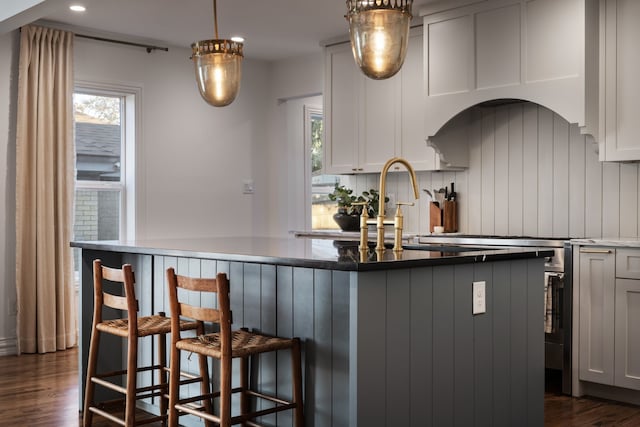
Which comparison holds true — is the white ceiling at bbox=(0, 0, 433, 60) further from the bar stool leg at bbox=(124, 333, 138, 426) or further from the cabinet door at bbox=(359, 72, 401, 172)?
the bar stool leg at bbox=(124, 333, 138, 426)

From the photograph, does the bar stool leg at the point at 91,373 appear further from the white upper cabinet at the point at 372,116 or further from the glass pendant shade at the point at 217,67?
the white upper cabinet at the point at 372,116

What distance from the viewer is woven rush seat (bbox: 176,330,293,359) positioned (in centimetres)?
285

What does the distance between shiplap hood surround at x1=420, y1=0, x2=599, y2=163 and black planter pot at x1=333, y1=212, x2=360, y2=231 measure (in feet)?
3.42

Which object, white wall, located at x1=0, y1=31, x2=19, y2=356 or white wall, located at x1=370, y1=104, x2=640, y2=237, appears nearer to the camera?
white wall, located at x1=370, y1=104, x2=640, y2=237

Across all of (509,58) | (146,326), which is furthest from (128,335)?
(509,58)

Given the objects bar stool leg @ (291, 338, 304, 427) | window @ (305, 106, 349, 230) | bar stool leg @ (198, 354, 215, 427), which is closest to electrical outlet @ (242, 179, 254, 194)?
window @ (305, 106, 349, 230)

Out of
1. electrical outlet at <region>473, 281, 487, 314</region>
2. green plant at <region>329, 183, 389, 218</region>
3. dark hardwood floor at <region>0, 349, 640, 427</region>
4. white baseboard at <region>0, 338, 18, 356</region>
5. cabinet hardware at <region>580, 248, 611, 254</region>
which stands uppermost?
green plant at <region>329, 183, 389, 218</region>

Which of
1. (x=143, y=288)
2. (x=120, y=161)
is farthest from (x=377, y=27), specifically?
(x=120, y=161)

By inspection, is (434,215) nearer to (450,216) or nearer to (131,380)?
(450,216)

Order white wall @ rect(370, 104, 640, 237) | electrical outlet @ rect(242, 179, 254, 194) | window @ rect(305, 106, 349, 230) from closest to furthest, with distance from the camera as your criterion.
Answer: white wall @ rect(370, 104, 640, 237), electrical outlet @ rect(242, 179, 254, 194), window @ rect(305, 106, 349, 230)

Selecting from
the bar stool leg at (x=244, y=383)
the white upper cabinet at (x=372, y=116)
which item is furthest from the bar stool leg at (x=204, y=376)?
the white upper cabinet at (x=372, y=116)

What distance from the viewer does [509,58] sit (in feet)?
15.6

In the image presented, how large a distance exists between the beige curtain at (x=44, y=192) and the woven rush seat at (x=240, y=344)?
295cm

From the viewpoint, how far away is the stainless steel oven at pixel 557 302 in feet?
14.3
